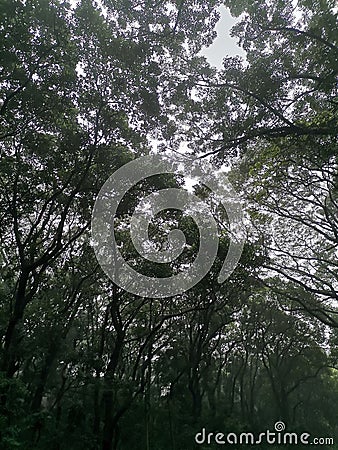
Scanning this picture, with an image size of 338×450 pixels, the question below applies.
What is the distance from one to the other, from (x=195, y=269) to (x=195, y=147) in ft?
17.5

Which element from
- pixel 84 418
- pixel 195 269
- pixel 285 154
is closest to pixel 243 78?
pixel 285 154

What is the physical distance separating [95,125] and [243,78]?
337 centimetres

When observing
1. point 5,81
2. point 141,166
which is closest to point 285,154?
point 141,166

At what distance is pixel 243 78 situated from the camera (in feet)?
22.7

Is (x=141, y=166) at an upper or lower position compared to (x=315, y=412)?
upper

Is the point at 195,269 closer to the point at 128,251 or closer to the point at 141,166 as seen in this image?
the point at 128,251

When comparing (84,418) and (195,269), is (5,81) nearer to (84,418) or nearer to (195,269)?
(195,269)

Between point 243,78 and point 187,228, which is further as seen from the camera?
point 187,228

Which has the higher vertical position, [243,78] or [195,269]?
[243,78]

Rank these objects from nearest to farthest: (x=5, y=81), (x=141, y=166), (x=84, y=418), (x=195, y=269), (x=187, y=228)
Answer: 1. (x=5, y=81)
2. (x=141, y=166)
3. (x=187, y=228)
4. (x=195, y=269)
5. (x=84, y=418)

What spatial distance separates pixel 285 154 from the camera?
8.41 m

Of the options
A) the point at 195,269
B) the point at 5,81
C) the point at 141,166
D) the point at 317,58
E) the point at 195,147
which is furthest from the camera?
the point at 195,269

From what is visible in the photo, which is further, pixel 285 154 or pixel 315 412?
pixel 315 412

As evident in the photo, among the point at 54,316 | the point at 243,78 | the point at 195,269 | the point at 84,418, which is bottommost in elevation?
the point at 84,418
